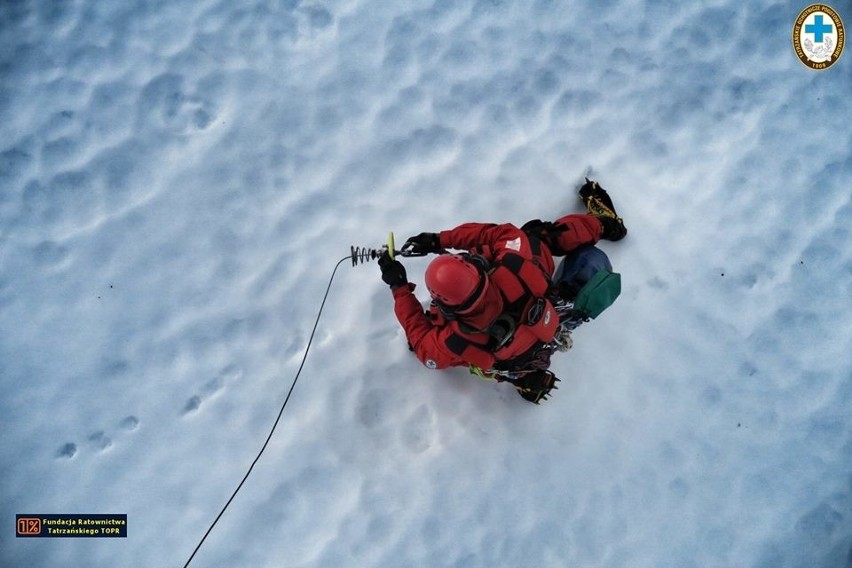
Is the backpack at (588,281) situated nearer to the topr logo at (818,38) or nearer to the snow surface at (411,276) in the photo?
the snow surface at (411,276)

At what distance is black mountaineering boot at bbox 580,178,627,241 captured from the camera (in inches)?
156

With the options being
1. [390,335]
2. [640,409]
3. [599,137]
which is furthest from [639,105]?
[390,335]

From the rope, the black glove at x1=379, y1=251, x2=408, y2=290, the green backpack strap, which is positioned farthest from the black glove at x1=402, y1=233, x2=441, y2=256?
the green backpack strap

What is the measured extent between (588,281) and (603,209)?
0.97 metres

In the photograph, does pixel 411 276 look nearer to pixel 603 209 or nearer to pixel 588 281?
pixel 588 281

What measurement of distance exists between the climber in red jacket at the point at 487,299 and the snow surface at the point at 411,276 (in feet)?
1.84

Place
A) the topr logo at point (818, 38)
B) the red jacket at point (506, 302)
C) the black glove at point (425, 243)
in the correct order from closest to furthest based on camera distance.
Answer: the red jacket at point (506, 302), the black glove at point (425, 243), the topr logo at point (818, 38)

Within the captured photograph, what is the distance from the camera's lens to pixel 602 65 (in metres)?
4.27

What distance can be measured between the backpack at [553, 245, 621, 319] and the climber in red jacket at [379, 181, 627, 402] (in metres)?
0.11

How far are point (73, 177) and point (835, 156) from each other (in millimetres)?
5728

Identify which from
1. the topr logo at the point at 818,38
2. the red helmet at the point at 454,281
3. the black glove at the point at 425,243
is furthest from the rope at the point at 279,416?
the topr logo at the point at 818,38

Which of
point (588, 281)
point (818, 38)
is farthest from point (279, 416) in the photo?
point (818, 38)

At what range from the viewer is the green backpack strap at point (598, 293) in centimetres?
316

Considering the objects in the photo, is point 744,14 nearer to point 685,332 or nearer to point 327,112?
point 685,332
